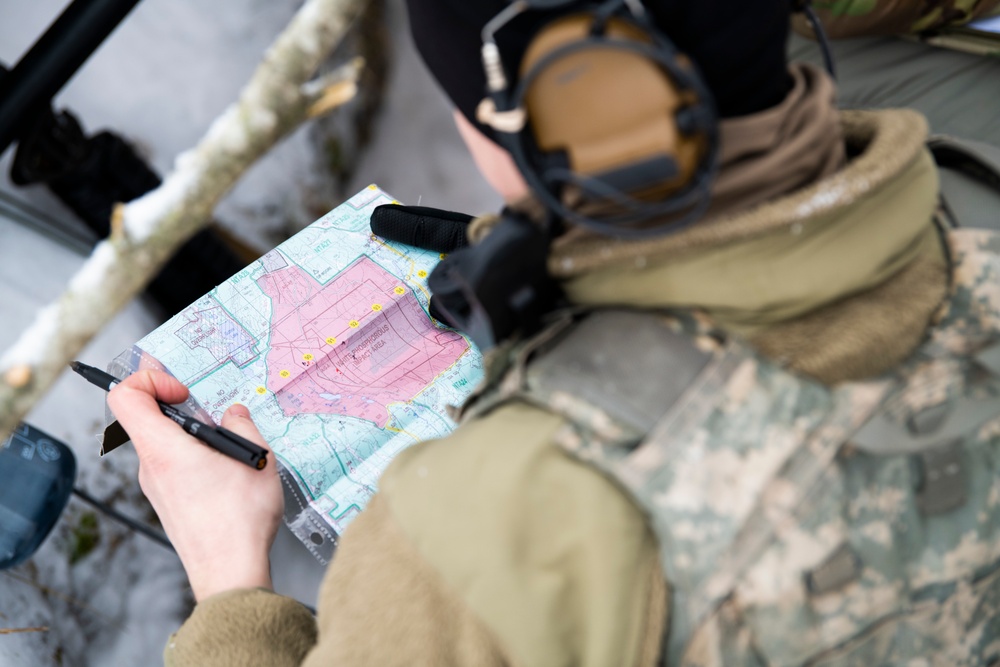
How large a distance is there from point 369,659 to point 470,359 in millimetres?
590

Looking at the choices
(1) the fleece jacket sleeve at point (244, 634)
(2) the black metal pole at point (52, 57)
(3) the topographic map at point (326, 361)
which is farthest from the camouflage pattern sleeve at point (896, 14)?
(1) the fleece jacket sleeve at point (244, 634)

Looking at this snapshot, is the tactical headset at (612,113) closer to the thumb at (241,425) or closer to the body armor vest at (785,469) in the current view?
the body armor vest at (785,469)

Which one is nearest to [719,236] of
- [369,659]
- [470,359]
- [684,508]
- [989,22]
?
[684,508]

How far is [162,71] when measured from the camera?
66.2 inches

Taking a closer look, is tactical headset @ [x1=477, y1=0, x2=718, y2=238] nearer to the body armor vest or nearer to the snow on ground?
the body armor vest

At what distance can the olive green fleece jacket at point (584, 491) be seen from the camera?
55cm

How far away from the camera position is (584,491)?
56 cm

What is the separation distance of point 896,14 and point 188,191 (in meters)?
1.19

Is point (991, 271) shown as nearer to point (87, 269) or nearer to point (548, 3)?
point (548, 3)

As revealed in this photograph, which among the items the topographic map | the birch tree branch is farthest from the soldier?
the topographic map

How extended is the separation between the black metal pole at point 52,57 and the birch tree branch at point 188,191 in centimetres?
66

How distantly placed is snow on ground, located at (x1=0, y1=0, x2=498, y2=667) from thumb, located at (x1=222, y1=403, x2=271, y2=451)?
676 millimetres

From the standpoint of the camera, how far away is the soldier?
0.55 meters

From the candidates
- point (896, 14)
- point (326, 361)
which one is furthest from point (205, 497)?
point (896, 14)
